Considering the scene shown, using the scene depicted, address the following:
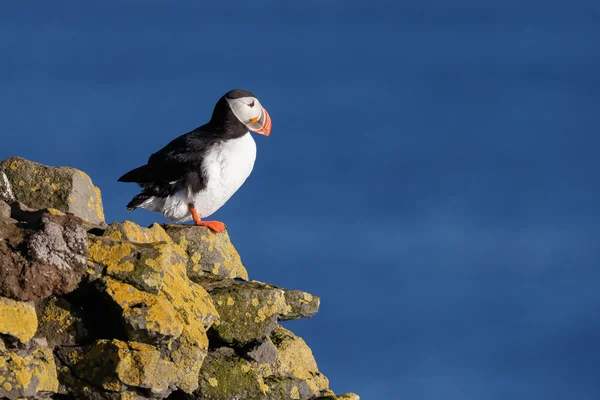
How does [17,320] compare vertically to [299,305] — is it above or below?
below

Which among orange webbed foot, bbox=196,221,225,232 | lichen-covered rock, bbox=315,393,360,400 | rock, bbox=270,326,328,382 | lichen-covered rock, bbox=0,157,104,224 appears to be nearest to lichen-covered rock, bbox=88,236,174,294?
lichen-covered rock, bbox=0,157,104,224

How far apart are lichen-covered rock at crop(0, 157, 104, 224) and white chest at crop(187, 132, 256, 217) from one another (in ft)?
9.37

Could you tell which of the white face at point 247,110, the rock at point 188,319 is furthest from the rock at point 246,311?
the white face at point 247,110

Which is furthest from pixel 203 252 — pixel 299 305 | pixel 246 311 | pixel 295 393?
pixel 295 393

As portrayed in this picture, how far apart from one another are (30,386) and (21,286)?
104 cm

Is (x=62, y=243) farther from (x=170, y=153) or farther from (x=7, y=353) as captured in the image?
(x=170, y=153)

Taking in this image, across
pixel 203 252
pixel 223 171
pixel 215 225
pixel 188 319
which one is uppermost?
pixel 223 171

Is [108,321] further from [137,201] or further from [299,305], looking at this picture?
[137,201]

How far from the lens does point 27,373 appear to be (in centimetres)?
941

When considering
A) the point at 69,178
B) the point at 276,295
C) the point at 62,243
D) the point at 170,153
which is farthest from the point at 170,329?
the point at 170,153

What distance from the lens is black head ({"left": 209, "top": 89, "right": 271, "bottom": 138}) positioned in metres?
15.5

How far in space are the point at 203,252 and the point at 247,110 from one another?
3298mm

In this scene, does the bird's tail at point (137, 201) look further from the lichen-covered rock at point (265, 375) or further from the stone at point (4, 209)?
the stone at point (4, 209)

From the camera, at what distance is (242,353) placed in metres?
11.9
